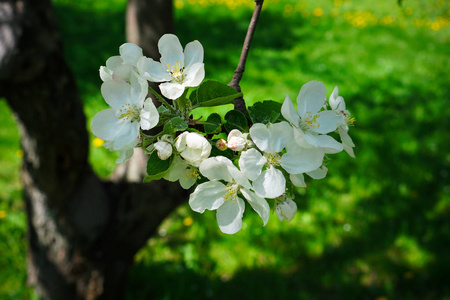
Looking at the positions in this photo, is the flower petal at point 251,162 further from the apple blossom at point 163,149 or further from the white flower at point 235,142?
the apple blossom at point 163,149

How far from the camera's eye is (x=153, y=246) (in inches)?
113

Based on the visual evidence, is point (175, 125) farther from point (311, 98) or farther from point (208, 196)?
point (311, 98)

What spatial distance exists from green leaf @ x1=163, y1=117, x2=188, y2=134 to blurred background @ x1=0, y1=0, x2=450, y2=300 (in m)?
1.23

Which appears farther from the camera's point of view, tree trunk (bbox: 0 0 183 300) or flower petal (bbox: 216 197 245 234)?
tree trunk (bbox: 0 0 183 300)

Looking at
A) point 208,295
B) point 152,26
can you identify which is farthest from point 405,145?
point 152,26

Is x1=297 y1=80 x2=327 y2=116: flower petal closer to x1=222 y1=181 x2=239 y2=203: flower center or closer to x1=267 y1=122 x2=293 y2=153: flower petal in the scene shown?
x1=267 y1=122 x2=293 y2=153: flower petal

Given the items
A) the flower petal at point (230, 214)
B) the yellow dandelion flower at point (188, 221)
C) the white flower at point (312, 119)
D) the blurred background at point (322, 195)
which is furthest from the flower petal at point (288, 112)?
the yellow dandelion flower at point (188, 221)

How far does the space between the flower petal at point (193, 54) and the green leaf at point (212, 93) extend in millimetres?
127

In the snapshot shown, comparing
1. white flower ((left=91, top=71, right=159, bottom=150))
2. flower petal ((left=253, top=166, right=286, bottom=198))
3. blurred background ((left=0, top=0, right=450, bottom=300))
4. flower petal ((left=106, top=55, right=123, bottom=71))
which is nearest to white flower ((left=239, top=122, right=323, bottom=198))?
flower petal ((left=253, top=166, right=286, bottom=198))

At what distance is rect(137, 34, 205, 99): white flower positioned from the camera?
0.81 meters

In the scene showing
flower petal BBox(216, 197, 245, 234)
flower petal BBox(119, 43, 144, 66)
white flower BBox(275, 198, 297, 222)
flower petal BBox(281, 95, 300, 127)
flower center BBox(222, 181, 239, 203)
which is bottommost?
flower petal BBox(216, 197, 245, 234)

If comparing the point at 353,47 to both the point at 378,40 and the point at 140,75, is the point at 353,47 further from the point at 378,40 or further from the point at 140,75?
the point at 140,75

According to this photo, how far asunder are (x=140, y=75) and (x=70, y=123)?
50.7 inches

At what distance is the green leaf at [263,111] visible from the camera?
829mm
